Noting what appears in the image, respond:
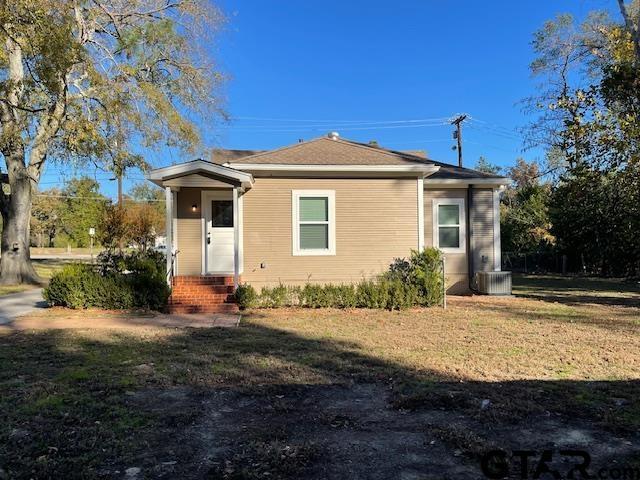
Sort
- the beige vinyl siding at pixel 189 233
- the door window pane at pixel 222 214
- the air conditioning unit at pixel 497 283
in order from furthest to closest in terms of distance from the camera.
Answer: the air conditioning unit at pixel 497 283
the door window pane at pixel 222 214
the beige vinyl siding at pixel 189 233

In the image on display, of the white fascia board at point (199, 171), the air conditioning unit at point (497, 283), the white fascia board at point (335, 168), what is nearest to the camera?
the white fascia board at point (199, 171)

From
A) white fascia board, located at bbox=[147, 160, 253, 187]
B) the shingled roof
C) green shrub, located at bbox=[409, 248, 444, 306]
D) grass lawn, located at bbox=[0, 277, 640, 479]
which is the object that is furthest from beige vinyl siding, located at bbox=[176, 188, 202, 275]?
green shrub, located at bbox=[409, 248, 444, 306]

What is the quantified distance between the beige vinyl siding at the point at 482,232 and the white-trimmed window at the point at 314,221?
4.35 meters

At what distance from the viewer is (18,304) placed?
11.5 metres

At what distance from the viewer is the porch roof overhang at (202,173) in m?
10.5

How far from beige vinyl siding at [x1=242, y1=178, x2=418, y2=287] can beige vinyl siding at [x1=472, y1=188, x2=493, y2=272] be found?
8.16 feet

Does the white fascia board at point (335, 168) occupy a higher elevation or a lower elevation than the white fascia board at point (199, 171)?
higher

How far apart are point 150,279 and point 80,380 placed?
5.43 meters

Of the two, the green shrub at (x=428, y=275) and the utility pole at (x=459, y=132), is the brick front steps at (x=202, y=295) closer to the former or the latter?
the green shrub at (x=428, y=275)

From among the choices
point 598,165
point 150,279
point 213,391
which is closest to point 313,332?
point 213,391

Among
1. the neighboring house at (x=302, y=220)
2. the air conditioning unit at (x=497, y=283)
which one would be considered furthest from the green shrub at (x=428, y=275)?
the air conditioning unit at (x=497, y=283)

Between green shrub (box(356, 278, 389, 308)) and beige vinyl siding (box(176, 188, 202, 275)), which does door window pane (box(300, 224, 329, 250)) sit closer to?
green shrub (box(356, 278, 389, 308))

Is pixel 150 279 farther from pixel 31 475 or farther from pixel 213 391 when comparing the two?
pixel 31 475

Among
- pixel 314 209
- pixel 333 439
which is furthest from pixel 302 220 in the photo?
pixel 333 439
